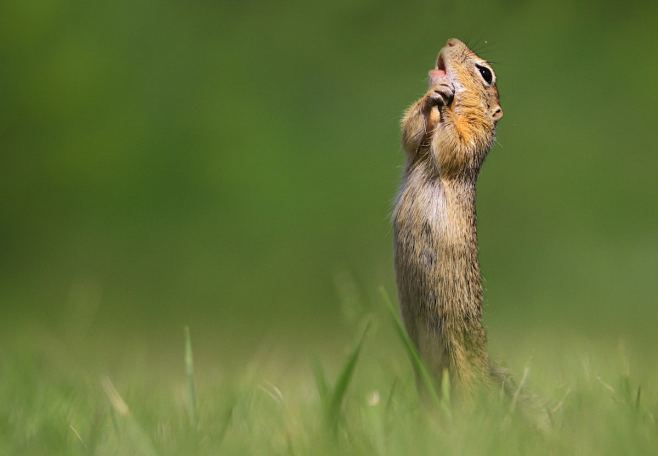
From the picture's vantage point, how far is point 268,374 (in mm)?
3467

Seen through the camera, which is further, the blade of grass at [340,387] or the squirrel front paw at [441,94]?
the squirrel front paw at [441,94]

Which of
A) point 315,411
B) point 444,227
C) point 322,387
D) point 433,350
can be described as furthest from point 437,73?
point 322,387

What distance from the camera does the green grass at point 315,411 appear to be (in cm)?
182

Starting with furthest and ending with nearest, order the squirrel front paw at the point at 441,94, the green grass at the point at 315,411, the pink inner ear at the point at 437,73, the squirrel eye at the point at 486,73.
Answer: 1. the squirrel eye at the point at 486,73
2. the pink inner ear at the point at 437,73
3. the squirrel front paw at the point at 441,94
4. the green grass at the point at 315,411

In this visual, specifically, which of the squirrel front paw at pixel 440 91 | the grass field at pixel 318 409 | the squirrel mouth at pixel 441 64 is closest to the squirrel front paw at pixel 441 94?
the squirrel front paw at pixel 440 91

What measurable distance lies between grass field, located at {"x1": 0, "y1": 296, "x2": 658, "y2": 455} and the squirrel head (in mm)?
523

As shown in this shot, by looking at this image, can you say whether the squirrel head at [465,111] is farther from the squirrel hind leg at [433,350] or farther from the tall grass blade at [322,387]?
the tall grass blade at [322,387]

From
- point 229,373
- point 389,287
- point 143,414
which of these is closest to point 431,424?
point 143,414

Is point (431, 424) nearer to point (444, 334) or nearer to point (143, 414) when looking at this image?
point (444, 334)

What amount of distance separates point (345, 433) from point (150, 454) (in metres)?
0.40

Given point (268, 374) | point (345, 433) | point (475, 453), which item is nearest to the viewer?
point (475, 453)

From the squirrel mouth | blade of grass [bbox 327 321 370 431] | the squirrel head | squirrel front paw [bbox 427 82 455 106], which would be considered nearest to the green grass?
blade of grass [bbox 327 321 370 431]

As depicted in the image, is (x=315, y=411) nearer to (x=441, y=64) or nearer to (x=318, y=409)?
(x=318, y=409)

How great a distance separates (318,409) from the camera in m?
2.42
